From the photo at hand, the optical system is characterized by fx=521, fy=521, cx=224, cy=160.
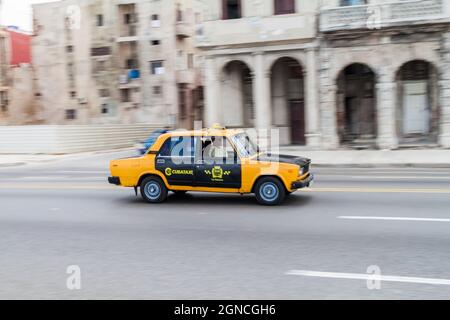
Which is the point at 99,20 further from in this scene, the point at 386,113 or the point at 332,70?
the point at 386,113

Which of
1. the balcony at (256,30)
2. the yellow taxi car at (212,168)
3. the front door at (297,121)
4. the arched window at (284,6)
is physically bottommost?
the yellow taxi car at (212,168)

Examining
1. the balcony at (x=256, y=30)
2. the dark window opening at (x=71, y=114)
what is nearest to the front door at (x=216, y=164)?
the balcony at (x=256, y=30)

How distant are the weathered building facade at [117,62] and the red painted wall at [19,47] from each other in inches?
204

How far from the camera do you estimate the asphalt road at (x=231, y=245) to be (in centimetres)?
563

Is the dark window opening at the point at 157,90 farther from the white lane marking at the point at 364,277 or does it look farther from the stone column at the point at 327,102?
the white lane marking at the point at 364,277

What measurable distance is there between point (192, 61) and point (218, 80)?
59.0ft

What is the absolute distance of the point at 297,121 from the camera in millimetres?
28000

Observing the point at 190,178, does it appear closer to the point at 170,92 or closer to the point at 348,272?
the point at 348,272

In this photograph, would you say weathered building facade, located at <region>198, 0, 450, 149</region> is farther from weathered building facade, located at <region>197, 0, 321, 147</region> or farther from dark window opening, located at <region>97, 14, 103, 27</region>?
dark window opening, located at <region>97, 14, 103, 27</region>

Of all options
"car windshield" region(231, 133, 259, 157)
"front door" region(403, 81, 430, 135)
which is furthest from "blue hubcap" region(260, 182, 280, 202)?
"front door" region(403, 81, 430, 135)

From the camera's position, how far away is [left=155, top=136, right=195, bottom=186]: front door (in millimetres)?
10969

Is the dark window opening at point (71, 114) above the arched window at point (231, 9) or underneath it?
underneath

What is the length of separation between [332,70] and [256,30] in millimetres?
4318

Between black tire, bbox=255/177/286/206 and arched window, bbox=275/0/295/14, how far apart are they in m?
17.3
